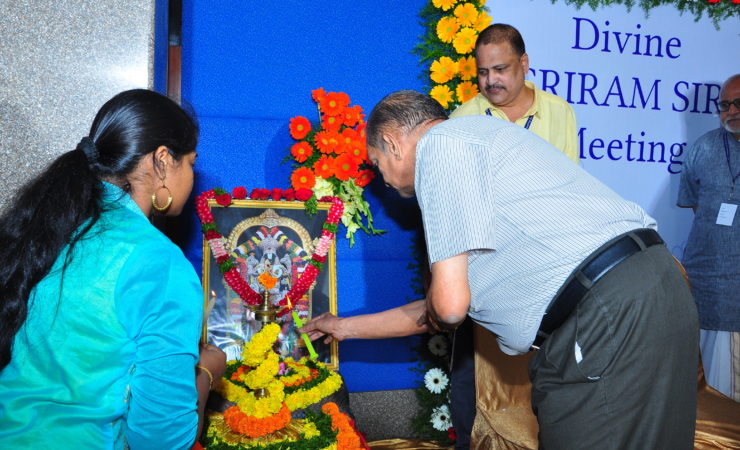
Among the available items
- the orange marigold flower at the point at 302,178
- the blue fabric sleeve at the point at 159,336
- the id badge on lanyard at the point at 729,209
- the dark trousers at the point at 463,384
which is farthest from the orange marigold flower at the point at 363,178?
the id badge on lanyard at the point at 729,209

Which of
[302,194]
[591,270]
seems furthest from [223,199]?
[591,270]

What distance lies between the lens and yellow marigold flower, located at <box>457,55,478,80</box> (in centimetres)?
362

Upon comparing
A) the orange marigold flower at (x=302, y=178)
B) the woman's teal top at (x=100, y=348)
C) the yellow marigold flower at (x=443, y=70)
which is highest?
the yellow marigold flower at (x=443, y=70)

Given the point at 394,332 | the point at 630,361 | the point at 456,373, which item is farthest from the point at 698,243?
the point at 630,361

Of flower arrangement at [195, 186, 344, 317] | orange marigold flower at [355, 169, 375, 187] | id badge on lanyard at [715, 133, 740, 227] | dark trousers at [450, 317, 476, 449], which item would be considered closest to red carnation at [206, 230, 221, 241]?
flower arrangement at [195, 186, 344, 317]

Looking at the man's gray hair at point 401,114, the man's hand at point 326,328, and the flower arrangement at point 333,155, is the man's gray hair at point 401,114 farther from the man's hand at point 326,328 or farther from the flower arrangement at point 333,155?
the flower arrangement at point 333,155

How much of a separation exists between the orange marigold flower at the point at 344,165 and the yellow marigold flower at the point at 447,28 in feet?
3.05

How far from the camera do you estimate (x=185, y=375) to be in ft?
4.28

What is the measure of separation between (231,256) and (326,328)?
32.9 inches

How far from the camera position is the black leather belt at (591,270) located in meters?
1.57

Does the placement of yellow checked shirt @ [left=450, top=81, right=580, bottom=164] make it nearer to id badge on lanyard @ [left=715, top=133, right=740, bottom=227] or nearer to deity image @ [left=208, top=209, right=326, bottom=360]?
deity image @ [left=208, top=209, right=326, bottom=360]

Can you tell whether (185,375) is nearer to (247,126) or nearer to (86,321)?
(86,321)

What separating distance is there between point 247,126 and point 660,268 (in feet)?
7.90

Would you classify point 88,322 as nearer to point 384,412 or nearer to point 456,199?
point 456,199
